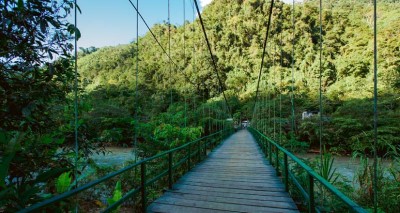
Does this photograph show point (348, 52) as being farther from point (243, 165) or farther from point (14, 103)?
point (14, 103)

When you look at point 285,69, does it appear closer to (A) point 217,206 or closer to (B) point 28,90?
(A) point 217,206

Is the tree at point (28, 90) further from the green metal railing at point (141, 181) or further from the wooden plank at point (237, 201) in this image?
the wooden plank at point (237, 201)

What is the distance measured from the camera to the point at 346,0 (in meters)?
53.3

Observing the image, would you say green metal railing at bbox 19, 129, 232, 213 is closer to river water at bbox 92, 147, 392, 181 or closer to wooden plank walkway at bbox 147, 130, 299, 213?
wooden plank walkway at bbox 147, 130, 299, 213

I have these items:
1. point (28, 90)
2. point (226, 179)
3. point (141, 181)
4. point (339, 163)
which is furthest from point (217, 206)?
point (339, 163)

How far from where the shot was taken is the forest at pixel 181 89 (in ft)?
6.64

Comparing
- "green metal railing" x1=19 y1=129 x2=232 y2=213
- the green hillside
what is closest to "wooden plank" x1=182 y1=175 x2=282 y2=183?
"green metal railing" x1=19 y1=129 x2=232 y2=213

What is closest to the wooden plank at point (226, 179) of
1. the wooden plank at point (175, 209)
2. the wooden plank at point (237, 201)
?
the wooden plank at point (237, 201)

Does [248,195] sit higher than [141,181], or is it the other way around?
[141,181]

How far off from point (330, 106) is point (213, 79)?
22127mm

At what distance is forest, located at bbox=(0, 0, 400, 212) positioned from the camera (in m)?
2.03

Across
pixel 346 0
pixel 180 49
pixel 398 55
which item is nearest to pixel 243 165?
pixel 398 55

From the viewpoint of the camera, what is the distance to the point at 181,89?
23.6 metres

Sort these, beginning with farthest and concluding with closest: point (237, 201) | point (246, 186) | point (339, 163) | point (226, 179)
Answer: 1. point (339, 163)
2. point (226, 179)
3. point (246, 186)
4. point (237, 201)
